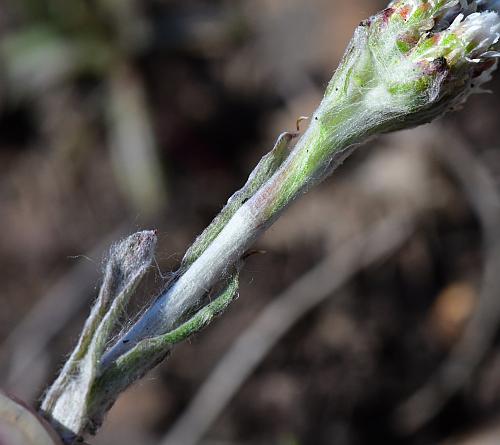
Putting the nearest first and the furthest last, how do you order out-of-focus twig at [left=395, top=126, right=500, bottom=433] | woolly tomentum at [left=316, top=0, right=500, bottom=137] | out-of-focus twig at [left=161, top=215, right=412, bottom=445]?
woolly tomentum at [left=316, top=0, right=500, bottom=137]
out-of-focus twig at [left=161, top=215, right=412, bottom=445]
out-of-focus twig at [left=395, top=126, right=500, bottom=433]

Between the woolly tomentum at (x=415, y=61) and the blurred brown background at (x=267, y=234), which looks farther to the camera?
the blurred brown background at (x=267, y=234)

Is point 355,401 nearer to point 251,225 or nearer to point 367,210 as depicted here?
point 367,210

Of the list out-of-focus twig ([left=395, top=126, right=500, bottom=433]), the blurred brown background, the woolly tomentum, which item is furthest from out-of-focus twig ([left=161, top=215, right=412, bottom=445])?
the woolly tomentum

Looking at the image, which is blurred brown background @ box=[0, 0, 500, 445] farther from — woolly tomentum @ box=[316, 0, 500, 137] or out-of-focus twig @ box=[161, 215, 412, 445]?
woolly tomentum @ box=[316, 0, 500, 137]

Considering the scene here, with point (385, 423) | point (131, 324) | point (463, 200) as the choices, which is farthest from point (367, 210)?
point (131, 324)

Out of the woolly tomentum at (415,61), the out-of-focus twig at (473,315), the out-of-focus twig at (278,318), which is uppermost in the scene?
the woolly tomentum at (415,61)

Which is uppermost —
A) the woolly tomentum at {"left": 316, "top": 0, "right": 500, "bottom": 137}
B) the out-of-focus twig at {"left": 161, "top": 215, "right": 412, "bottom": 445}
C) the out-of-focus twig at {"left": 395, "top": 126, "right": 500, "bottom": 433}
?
the woolly tomentum at {"left": 316, "top": 0, "right": 500, "bottom": 137}

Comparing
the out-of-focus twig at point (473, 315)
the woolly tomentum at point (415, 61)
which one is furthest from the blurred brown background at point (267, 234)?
the woolly tomentum at point (415, 61)

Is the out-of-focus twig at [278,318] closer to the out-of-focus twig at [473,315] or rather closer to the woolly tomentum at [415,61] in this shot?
the out-of-focus twig at [473,315]
